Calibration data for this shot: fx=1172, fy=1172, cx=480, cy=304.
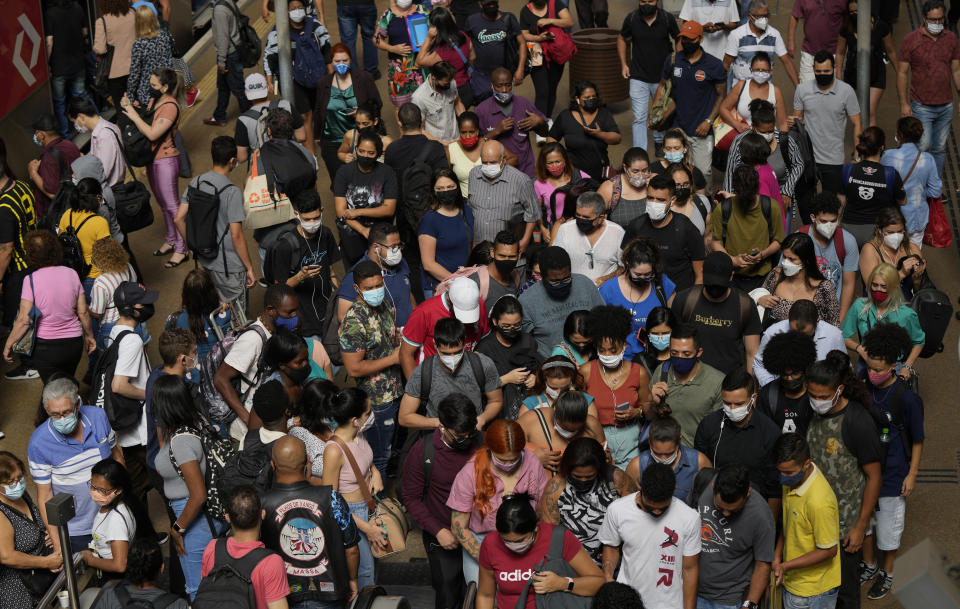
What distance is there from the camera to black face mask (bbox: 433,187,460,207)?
8680mm

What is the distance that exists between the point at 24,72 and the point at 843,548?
9.87 metres

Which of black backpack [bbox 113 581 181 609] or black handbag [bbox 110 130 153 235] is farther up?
black backpack [bbox 113 581 181 609]

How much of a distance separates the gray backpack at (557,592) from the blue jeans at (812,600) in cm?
139

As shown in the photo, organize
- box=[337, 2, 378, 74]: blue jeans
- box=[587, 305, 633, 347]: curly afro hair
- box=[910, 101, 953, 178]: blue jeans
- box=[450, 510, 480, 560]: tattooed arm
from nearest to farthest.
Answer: box=[450, 510, 480, 560]: tattooed arm < box=[587, 305, 633, 347]: curly afro hair < box=[910, 101, 953, 178]: blue jeans < box=[337, 2, 378, 74]: blue jeans

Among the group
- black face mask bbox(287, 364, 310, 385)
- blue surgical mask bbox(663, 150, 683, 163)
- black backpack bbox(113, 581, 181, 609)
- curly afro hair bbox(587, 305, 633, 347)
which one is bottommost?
black face mask bbox(287, 364, 310, 385)

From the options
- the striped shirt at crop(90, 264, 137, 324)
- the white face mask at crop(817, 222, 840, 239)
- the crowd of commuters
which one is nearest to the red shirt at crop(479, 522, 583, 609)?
the crowd of commuters

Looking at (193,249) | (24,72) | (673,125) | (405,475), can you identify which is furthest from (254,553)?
(24,72)

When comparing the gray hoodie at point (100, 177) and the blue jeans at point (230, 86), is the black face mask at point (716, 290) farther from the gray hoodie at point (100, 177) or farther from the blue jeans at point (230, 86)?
the blue jeans at point (230, 86)

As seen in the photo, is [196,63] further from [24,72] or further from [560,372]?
[560,372]

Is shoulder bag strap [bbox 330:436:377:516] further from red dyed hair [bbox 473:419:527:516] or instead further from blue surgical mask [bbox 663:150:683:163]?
blue surgical mask [bbox 663:150:683:163]

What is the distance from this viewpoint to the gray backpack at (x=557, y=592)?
18.6ft

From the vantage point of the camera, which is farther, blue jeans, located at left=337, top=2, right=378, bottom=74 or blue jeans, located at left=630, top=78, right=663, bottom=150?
blue jeans, located at left=337, top=2, right=378, bottom=74

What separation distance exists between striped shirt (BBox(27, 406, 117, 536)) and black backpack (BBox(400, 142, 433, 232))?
3.20 meters

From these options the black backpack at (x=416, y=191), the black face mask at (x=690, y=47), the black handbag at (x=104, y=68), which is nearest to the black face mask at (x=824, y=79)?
the black face mask at (x=690, y=47)
